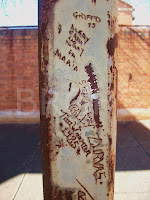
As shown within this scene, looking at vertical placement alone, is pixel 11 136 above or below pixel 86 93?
below

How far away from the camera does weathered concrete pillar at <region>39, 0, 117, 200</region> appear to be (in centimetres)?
89

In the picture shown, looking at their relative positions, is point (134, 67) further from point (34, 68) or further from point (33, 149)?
point (33, 149)

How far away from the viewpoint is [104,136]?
0.95m

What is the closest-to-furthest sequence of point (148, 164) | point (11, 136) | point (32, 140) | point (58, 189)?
point (58, 189) → point (148, 164) → point (32, 140) → point (11, 136)

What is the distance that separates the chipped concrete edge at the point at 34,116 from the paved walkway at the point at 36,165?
2.02 feet

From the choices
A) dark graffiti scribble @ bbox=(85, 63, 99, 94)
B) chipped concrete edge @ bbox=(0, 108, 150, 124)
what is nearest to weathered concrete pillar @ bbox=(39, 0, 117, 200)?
dark graffiti scribble @ bbox=(85, 63, 99, 94)

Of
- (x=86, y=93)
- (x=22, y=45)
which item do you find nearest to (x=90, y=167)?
(x=86, y=93)

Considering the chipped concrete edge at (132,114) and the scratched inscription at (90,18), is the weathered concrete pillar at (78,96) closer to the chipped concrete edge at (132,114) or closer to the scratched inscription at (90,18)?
→ the scratched inscription at (90,18)

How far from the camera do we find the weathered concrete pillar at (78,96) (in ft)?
2.92

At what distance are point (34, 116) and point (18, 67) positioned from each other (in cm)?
149

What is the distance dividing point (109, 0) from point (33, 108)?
442cm

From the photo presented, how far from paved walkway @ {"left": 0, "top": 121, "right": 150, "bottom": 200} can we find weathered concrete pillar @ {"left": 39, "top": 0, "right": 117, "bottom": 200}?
1.39 m

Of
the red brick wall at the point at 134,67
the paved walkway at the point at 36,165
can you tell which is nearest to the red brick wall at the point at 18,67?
the paved walkway at the point at 36,165

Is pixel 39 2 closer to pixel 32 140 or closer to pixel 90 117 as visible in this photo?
pixel 90 117
